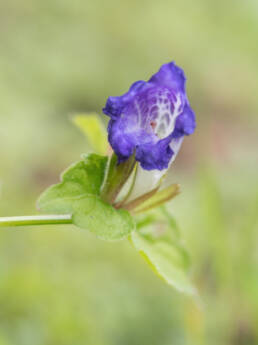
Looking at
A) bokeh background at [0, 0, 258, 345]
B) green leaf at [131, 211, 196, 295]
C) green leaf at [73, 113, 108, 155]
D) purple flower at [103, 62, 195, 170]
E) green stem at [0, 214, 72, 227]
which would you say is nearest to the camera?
green stem at [0, 214, 72, 227]

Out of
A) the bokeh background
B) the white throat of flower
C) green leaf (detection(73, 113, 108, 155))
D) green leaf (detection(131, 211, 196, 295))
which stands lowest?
green leaf (detection(131, 211, 196, 295))

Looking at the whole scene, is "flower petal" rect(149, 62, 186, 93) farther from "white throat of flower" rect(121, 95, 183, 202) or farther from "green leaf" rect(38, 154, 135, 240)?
"green leaf" rect(38, 154, 135, 240)

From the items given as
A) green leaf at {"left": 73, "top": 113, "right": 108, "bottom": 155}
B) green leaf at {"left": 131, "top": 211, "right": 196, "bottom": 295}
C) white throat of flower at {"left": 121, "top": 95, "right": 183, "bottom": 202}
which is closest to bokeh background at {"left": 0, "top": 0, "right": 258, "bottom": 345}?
green leaf at {"left": 131, "top": 211, "right": 196, "bottom": 295}

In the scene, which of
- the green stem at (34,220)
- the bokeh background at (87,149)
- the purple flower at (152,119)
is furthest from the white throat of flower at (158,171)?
the bokeh background at (87,149)

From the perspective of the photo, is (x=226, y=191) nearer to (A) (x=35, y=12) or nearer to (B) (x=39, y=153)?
(B) (x=39, y=153)

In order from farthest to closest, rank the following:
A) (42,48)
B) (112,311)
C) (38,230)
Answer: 1. (42,48)
2. (38,230)
3. (112,311)

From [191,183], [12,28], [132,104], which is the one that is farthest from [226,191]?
[132,104]
